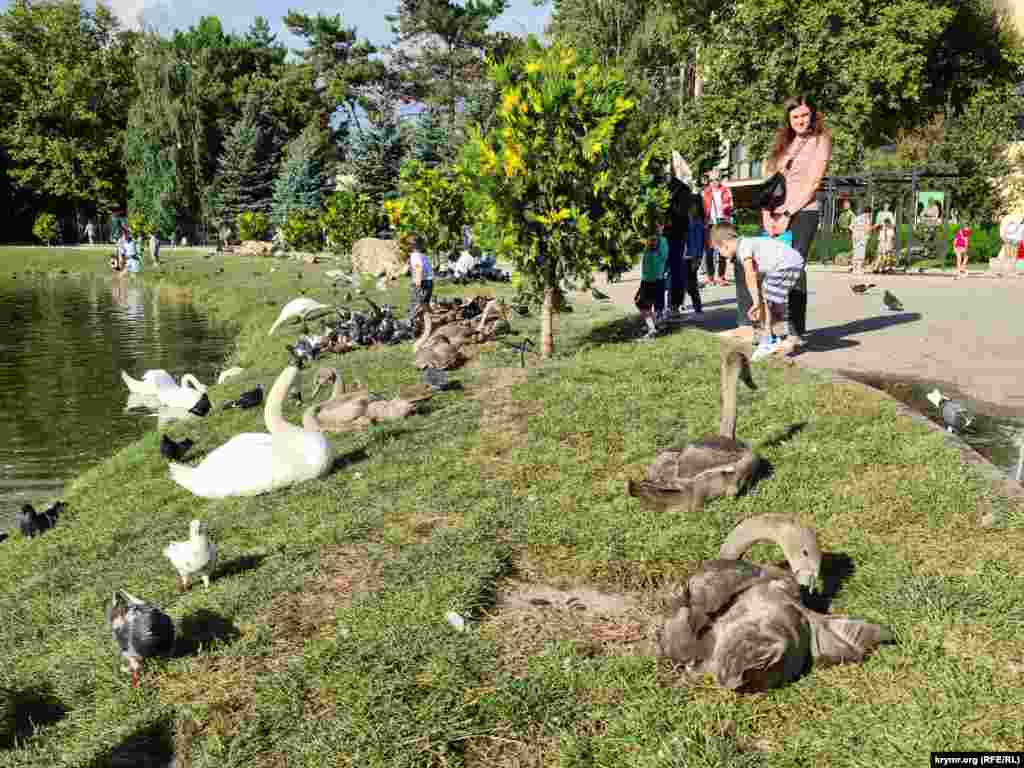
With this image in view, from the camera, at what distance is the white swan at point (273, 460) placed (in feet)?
24.2

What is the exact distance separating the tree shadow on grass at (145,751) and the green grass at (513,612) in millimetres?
23

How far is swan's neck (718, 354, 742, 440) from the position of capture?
19.1 ft

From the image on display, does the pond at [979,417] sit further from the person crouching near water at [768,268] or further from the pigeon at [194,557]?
the pigeon at [194,557]

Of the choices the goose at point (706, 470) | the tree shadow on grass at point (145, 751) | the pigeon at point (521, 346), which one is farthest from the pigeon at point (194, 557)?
the pigeon at point (521, 346)

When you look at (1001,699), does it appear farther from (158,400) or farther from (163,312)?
(163,312)

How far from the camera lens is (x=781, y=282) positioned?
8508 mm

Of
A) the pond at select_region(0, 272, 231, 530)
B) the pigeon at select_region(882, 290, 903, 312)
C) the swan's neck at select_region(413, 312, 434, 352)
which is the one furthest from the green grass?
the pigeon at select_region(882, 290, 903, 312)

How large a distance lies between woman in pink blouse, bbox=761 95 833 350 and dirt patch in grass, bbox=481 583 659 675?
16.9 feet

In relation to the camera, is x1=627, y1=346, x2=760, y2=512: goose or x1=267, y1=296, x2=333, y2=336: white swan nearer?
x1=627, y1=346, x2=760, y2=512: goose

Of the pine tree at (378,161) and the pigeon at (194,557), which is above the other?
the pine tree at (378,161)

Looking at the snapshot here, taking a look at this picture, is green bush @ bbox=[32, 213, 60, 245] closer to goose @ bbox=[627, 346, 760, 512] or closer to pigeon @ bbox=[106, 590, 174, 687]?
pigeon @ bbox=[106, 590, 174, 687]

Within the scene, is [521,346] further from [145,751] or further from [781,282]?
[145,751]

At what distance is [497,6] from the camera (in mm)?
61906

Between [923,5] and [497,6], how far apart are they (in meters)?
37.3
